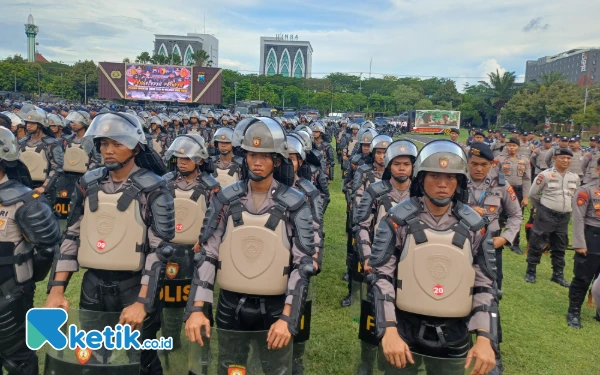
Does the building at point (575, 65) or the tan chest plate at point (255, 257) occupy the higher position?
the building at point (575, 65)

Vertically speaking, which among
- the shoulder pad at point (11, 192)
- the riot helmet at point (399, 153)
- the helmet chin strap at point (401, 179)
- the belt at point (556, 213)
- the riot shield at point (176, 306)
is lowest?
the riot shield at point (176, 306)

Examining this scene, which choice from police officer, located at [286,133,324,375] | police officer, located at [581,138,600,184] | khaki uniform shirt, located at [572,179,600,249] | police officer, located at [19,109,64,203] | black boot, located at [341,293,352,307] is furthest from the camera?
police officer, located at [581,138,600,184]

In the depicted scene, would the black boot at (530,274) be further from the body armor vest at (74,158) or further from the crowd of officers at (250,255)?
the body armor vest at (74,158)

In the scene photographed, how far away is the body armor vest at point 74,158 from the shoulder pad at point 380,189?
7.46 metres

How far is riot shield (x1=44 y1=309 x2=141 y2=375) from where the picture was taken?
10.0 feet

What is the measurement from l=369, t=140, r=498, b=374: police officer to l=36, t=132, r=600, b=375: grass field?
3.50ft

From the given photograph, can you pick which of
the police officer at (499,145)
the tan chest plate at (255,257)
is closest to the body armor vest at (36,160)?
the tan chest plate at (255,257)

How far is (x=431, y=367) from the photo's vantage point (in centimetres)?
293

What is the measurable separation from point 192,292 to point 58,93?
80.0 meters

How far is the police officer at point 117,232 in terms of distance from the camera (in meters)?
3.79

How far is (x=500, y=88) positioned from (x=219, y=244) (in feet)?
242

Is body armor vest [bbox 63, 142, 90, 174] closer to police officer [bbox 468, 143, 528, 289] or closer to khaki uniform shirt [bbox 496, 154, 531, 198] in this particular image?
police officer [bbox 468, 143, 528, 289]

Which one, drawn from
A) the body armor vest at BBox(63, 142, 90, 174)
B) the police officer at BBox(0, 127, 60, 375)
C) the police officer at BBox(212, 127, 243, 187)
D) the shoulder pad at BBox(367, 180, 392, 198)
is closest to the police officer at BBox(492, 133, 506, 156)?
the police officer at BBox(212, 127, 243, 187)

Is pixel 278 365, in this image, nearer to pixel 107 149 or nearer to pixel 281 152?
pixel 281 152
